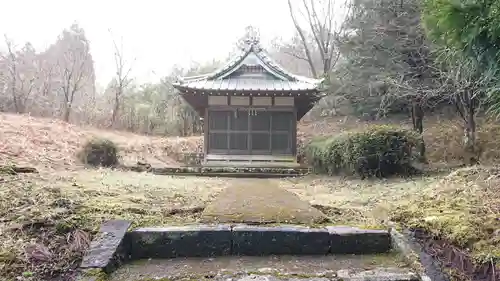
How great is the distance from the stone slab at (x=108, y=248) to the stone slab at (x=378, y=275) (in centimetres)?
154

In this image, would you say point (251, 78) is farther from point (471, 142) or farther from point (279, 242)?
point (279, 242)

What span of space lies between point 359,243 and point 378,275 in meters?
0.48

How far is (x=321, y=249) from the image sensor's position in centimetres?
276

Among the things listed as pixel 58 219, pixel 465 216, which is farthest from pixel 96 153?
pixel 465 216

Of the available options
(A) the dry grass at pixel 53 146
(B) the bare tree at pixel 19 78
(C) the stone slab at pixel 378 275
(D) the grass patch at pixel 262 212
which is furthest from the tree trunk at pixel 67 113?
(C) the stone slab at pixel 378 275

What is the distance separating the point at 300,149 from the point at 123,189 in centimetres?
1179

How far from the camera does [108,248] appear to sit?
2430mm

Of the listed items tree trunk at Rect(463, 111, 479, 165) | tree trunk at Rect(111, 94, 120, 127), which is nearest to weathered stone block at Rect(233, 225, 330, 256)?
tree trunk at Rect(463, 111, 479, 165)

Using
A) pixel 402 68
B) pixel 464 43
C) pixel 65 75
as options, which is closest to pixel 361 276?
pixel 464 43

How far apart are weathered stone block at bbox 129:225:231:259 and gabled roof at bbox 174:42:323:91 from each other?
10332 millimetres

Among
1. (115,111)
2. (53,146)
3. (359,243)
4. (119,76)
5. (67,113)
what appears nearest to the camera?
(359,243)

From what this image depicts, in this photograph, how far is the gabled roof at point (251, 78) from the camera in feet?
42.9

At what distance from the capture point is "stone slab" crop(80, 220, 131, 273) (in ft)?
7.41

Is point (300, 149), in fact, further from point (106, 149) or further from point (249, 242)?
point (249, 242)
